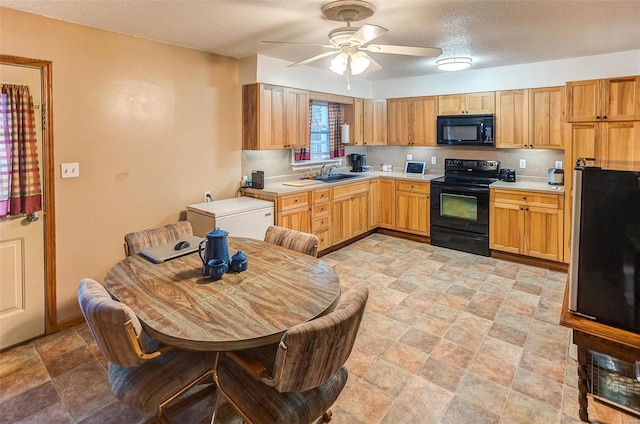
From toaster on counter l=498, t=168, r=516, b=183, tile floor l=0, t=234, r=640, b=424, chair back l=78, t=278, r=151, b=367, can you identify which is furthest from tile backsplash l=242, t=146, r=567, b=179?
chair back l=78, t=278, r=151, b=367

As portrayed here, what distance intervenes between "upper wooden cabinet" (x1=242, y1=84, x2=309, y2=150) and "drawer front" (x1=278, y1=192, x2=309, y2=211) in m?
0.64

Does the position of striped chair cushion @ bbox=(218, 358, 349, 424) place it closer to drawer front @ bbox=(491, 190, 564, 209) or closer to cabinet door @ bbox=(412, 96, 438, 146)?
drawer front @ bbox=(491, 190, 564, 209)

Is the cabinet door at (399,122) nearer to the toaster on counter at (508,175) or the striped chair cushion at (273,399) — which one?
the toaster on counter at (508,175)

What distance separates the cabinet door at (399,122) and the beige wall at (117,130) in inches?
107

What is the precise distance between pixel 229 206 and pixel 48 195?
154 cm

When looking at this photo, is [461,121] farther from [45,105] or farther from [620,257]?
[45,105]

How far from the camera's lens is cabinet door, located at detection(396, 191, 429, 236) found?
17.5 feet

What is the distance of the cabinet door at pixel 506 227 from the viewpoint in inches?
177

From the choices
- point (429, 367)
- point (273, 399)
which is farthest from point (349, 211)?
point (273, 399)

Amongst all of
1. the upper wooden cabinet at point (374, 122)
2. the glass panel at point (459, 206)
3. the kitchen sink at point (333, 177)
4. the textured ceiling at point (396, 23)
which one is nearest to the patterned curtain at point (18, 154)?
the textured ceiling at point (396, 23)

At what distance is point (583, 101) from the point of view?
3826 millimetres

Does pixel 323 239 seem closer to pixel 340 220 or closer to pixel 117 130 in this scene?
pixel 340 220

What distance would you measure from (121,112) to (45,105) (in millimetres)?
571

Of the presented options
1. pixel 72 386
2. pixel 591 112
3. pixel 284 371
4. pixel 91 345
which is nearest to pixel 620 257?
pixel 284 371
